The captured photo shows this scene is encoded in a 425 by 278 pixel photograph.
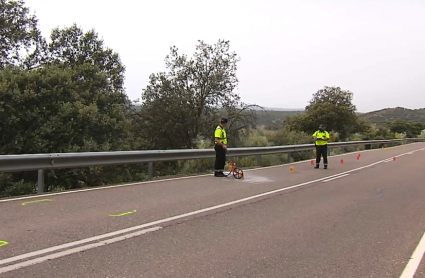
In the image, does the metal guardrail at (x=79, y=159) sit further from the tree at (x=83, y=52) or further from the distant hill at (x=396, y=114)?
the distant hill at (x=396, y=114)

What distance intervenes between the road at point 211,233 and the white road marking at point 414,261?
0.06ft

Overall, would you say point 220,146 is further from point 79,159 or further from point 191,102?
point 191,102

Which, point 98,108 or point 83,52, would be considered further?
point 83,52

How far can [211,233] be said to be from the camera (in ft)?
18.1

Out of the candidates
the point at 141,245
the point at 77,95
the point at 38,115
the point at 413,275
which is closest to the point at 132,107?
the point at 77,95

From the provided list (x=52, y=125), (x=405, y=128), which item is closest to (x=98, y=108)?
(x=52, y=125)

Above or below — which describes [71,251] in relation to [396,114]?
below

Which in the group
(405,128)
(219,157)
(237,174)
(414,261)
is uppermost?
(405,128)

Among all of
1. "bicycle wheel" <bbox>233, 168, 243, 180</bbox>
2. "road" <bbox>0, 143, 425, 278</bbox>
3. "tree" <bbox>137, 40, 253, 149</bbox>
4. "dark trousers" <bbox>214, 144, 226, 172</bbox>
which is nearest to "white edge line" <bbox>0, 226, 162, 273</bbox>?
"road" <bbox>0, 143, 425, 278</bbox>

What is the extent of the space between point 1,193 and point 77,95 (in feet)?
18.0

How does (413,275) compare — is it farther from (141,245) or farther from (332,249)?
(141,245)

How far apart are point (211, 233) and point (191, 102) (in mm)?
19065

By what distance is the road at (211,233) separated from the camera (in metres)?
4.20

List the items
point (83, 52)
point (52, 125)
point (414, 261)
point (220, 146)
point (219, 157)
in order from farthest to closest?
1. point (83, 52)
2. point (52, 125)
3. point (219, 157)
4. point (220, 146)
5. point (414, 261)
